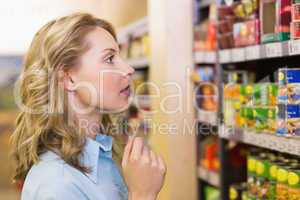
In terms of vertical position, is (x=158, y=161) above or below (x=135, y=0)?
below

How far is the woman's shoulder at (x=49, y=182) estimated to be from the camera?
4.60ft

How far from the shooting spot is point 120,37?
422 cm

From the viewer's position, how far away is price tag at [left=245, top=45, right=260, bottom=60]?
2062 millimetres

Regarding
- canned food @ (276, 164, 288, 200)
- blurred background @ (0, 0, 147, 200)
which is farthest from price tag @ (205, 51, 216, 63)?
blurred background @ (0, 0, 147, 200)

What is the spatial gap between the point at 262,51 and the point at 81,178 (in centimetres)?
98

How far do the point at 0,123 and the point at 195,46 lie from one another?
3.10 m

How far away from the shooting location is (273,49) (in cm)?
191

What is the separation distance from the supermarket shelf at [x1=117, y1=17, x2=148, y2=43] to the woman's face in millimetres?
1804

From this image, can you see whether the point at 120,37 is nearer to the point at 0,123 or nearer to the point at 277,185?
the point at 0,123

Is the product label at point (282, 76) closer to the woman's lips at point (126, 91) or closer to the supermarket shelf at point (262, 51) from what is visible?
the supermarket shelf at point (262, 51)

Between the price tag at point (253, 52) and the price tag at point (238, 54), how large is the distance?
1.7 inches

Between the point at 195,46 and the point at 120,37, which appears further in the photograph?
the point at 120,37

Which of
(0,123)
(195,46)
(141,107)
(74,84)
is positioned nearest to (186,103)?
(195,46)

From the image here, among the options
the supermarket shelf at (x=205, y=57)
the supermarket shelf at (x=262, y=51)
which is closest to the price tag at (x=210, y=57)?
the supermarket shelf at (x=205, y=57)
